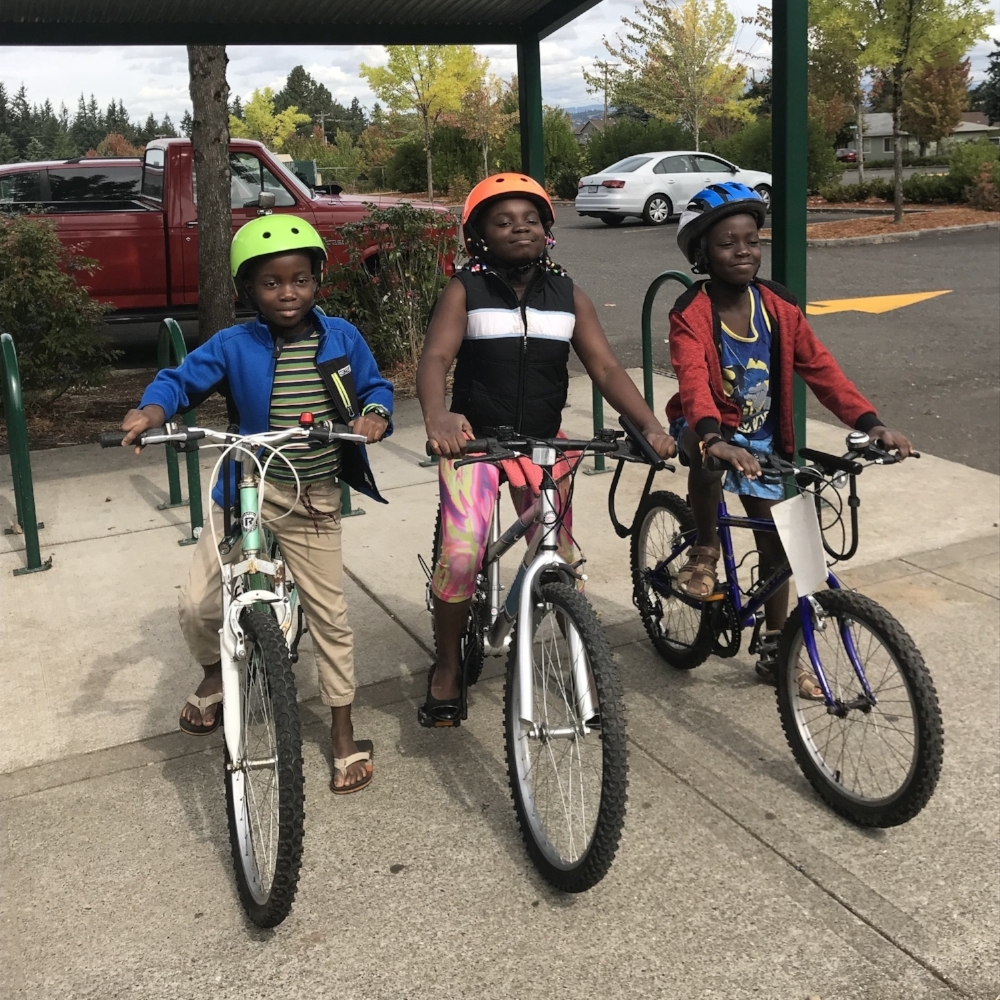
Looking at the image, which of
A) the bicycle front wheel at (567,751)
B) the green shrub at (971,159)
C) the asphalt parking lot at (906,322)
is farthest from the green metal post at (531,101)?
the green shrub at (971,159)

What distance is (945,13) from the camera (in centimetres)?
1838

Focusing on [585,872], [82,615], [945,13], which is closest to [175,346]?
[82,615]

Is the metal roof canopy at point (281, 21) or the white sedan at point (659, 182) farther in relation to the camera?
the white sedan at point (659, 182)

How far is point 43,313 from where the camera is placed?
788 centimetres

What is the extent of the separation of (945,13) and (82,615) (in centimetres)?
1829

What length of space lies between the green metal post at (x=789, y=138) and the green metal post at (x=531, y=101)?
194 cm

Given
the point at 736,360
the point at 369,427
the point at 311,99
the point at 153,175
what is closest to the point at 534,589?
the point at 369,427

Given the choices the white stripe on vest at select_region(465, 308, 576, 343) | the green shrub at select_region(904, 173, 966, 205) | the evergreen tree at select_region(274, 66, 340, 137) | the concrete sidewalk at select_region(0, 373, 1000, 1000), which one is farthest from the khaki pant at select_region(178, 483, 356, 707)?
the evergreen tree at select_region(274, 66, 340, 137)

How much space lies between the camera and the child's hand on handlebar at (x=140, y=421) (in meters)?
2.76

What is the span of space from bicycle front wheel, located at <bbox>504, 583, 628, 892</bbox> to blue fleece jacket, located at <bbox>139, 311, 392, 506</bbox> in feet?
2.69

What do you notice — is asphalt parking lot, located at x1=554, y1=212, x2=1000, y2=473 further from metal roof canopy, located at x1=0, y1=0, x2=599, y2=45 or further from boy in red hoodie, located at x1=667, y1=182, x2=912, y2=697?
boy in red hoodie, located at x1=667, y1=182, x2=912, y2=697

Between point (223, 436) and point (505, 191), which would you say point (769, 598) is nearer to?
point (505, 191)

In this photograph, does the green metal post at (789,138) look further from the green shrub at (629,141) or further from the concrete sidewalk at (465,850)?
the green shrub at (629,141)

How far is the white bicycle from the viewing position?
8.55 feet
